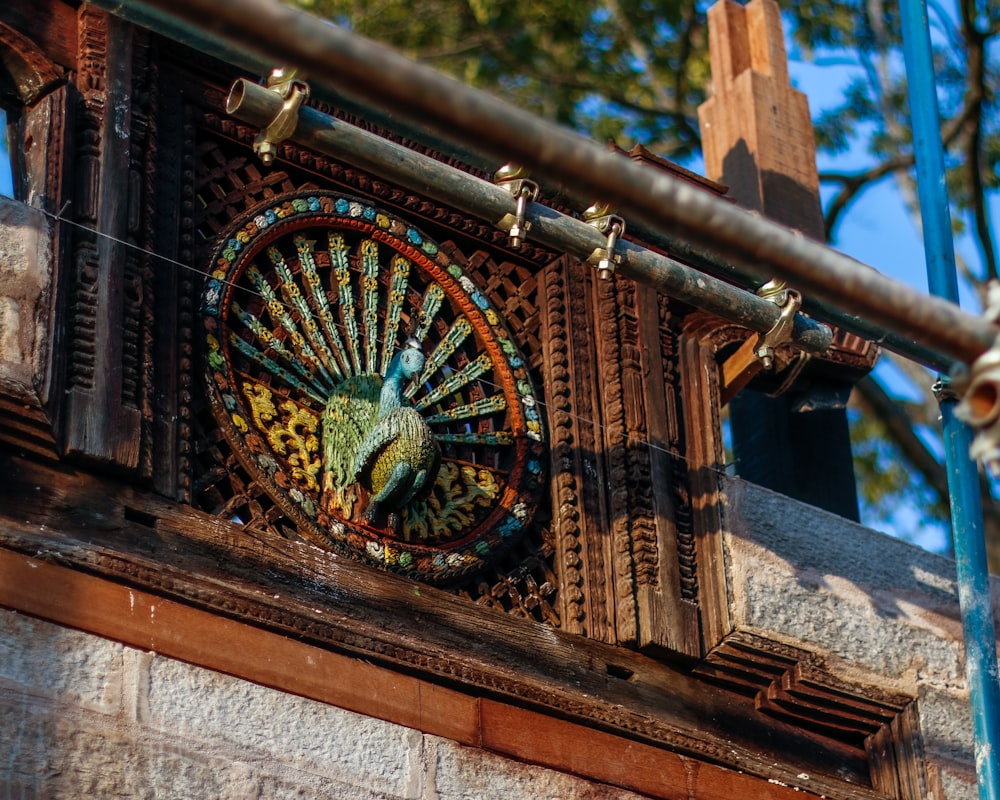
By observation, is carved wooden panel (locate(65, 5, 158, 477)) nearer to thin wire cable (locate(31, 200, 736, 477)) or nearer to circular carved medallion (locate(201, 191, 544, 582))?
thin wire cable (locate(31, 200, 736, 477))

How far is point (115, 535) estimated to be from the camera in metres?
6.42

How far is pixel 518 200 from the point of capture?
20.2 feet

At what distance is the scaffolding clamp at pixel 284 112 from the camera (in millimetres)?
5805

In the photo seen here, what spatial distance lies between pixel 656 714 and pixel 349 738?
4.15ft

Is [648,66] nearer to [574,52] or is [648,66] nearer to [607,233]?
[574,52]

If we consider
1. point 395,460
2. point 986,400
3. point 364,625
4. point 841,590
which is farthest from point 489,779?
point 986,400

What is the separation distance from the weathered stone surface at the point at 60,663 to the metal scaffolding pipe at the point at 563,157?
8.30 feet

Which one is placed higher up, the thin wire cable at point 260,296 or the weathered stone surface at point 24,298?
the thin wire cable at point 260,296

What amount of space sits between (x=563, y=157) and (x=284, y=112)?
2.05 meters

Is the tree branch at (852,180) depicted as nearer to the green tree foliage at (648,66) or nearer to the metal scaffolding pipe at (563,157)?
the green tree foliage at (648,66)

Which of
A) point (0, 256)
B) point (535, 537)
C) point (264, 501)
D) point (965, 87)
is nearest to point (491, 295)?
point (535, 537)

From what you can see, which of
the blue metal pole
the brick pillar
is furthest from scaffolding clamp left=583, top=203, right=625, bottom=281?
the brick pillar

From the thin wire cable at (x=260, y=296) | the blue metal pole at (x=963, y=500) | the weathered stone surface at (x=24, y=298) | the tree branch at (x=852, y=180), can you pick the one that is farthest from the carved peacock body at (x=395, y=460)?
the tree branch at (x=852, y=180)

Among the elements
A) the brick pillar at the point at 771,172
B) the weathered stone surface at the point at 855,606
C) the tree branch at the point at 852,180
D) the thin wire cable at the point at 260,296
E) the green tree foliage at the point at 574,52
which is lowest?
the weathered stone surface at the point at 855,606
